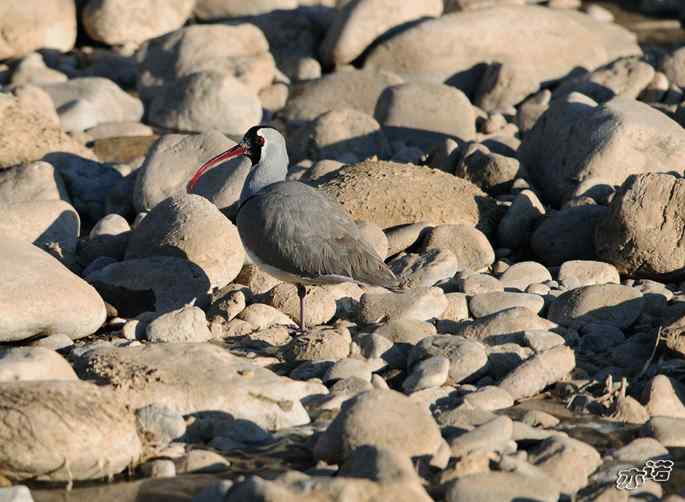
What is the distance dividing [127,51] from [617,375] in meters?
→ 12.7

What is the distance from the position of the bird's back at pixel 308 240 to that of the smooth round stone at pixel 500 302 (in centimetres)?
78

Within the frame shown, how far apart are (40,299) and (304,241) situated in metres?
2.00

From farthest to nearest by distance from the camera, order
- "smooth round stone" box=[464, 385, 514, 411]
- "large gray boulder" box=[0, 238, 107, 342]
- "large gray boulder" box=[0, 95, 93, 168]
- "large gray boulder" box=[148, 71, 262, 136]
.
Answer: "large gray boulder" box=[148, 71, 262, 136] < "large gray boulder" box=[0, 95, 93, 168] < "large gray boulder" box=[0, 238, 107, 342] < "smooth round stone" box=[464, 385, 514, 411]

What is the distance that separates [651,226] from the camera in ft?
35.1

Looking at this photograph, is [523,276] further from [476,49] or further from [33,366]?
[476,49]

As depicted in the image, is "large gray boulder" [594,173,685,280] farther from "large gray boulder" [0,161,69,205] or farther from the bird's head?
"large gray boulder" [0,161,69,205]

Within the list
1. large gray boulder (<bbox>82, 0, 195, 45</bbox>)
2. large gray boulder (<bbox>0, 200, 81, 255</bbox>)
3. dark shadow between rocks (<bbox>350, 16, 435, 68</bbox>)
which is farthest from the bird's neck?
large gray boulder (<bbox>82, 0, 195, 45</bbox>)

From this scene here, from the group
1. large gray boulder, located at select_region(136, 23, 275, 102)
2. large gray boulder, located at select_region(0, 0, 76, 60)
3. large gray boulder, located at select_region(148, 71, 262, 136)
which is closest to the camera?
Answer: large gray boulder, located at select_region(148, 71, 262, 136)

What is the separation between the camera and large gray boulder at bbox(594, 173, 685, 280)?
10648mm

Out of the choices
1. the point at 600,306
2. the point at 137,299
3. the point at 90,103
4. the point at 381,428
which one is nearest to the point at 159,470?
the point at 381,428

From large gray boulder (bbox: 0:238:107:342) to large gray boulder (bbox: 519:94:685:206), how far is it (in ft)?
17.2

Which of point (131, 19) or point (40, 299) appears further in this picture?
point (131, 19)

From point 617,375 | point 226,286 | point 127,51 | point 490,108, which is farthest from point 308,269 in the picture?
point 127,51

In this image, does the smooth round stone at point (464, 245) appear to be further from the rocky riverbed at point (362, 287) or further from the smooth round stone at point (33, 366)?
the smooth round stone at point (33, 366)
